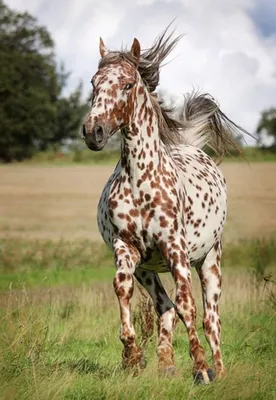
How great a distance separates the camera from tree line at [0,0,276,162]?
2571 inches

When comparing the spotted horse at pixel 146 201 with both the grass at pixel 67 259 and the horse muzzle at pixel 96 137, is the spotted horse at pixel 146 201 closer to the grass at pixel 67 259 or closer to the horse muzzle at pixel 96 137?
the horse muzzle at pixel 96 137

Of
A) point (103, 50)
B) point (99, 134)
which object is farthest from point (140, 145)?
point (103, 50)

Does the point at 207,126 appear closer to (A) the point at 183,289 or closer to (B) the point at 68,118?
(A) the point at 183,289

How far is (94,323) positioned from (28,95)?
56.0 meters

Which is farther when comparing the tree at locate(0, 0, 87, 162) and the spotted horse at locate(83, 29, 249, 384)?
the tree at locate(0, 0, 87, 162)

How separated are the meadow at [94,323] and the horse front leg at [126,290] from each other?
0.15 m

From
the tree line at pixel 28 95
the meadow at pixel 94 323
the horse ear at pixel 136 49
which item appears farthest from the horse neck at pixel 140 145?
the tree line at pixel 28 95

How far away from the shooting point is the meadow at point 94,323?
714 cm

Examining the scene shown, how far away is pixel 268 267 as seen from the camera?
16266 millimetres

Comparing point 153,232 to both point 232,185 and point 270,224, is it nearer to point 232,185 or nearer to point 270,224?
point 270,224

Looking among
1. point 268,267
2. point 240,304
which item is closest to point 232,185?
point 268,267

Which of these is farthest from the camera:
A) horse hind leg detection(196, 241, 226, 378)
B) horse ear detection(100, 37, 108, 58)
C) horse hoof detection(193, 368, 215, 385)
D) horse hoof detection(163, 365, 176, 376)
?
horse hind leg detection(196, 241, 226, 378)

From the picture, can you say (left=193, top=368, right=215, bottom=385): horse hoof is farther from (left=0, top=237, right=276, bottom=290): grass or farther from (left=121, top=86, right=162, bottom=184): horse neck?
(left=0, top=237, right=276, bottom=290): grass

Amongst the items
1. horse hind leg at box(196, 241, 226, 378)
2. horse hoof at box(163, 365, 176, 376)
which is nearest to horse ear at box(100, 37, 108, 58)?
horse hind leg at box(196, 241, 226, 378)
